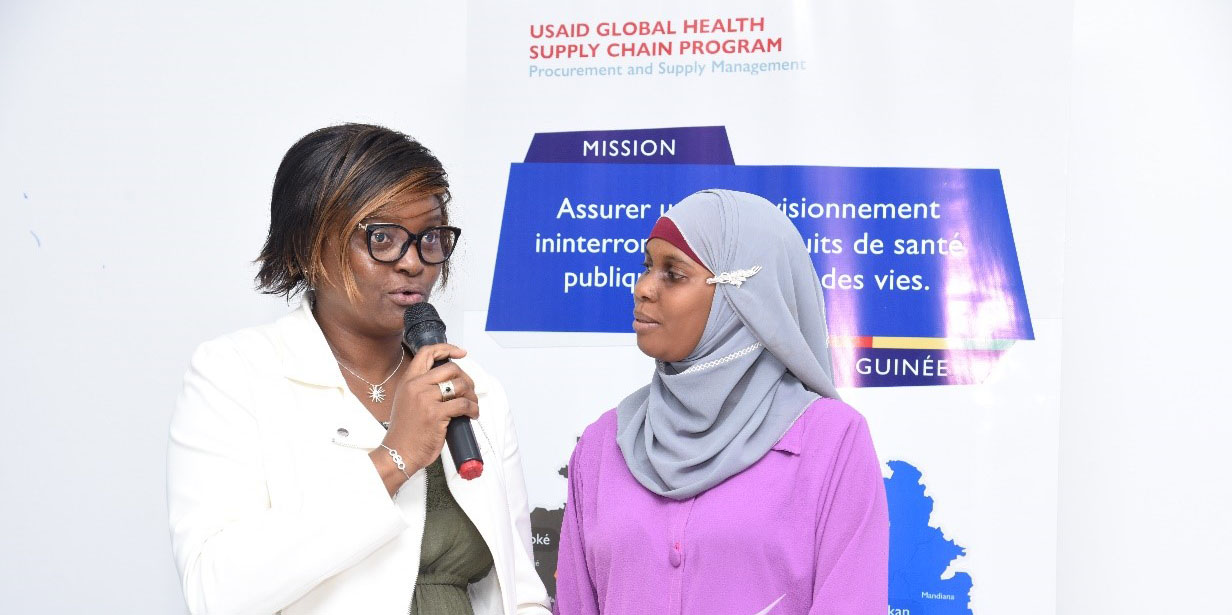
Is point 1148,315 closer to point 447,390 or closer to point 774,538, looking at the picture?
point 774,538

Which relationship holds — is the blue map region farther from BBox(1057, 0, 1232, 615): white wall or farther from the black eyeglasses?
the black eyeglasses

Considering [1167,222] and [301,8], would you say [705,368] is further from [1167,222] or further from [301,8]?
[301,8]

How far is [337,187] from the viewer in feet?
6.18

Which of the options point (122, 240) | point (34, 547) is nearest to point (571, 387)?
point (122, 240)

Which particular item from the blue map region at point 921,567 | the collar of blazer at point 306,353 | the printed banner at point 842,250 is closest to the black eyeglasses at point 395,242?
the collar of blazer at point 306,353

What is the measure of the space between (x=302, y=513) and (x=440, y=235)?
0.56 meters

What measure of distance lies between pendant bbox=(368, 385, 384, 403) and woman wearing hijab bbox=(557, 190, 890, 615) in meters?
0.40

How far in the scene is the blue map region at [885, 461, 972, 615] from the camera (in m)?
2.98

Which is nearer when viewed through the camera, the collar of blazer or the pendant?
the collar of blazer

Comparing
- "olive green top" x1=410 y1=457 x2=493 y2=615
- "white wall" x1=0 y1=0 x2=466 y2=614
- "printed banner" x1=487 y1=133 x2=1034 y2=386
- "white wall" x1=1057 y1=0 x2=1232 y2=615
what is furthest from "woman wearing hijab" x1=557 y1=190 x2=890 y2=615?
"white wall" x1=0 y1=0 x2=466 y2=614

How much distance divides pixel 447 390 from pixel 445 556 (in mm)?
382

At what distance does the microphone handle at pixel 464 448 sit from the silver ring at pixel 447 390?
36 millimetres

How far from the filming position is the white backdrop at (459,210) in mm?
3064

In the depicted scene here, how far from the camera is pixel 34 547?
361cm
